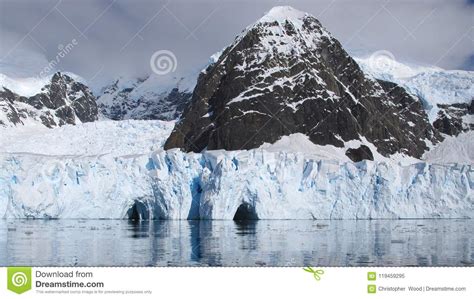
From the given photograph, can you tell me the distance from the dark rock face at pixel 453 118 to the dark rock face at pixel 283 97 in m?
15.7

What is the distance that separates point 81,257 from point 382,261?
975cm

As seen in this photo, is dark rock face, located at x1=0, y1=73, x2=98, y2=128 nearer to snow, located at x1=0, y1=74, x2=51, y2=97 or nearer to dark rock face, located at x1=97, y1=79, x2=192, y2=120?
snow, located at x1=0, y1=74, x2=51, y2=97

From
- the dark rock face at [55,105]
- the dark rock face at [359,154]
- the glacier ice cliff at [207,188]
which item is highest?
the dark rock face at [55,105]

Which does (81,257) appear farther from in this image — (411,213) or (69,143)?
(69,143)

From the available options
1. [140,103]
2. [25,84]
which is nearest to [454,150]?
[25,84]

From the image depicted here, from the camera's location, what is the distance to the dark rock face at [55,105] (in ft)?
405

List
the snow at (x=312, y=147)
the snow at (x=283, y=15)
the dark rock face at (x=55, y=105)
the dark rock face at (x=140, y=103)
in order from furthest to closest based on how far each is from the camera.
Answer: the dark rock face at (x=140, y=103) < the dark rock face at (x=55, y=105) < the snow at (x=283, y=15) < the snow at (x=312, y=147)

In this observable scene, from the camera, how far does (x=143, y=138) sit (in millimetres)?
76938

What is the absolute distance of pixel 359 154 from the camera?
9125 centimetres

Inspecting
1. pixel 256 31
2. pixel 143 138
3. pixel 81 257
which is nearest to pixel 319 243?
pixel 81 257

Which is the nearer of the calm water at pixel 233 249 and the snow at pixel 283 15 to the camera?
the calm water at pixel 233 249

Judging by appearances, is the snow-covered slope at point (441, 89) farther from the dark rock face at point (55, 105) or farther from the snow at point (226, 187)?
the snow at point (226, 187)

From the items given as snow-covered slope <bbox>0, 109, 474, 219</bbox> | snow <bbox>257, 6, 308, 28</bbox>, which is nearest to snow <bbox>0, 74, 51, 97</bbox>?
snow <bbox>257, 6, 308, 28</bbox>

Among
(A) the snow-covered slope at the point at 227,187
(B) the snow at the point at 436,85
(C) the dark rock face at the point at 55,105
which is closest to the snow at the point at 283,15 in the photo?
(B) the snow at the point at 436,85
